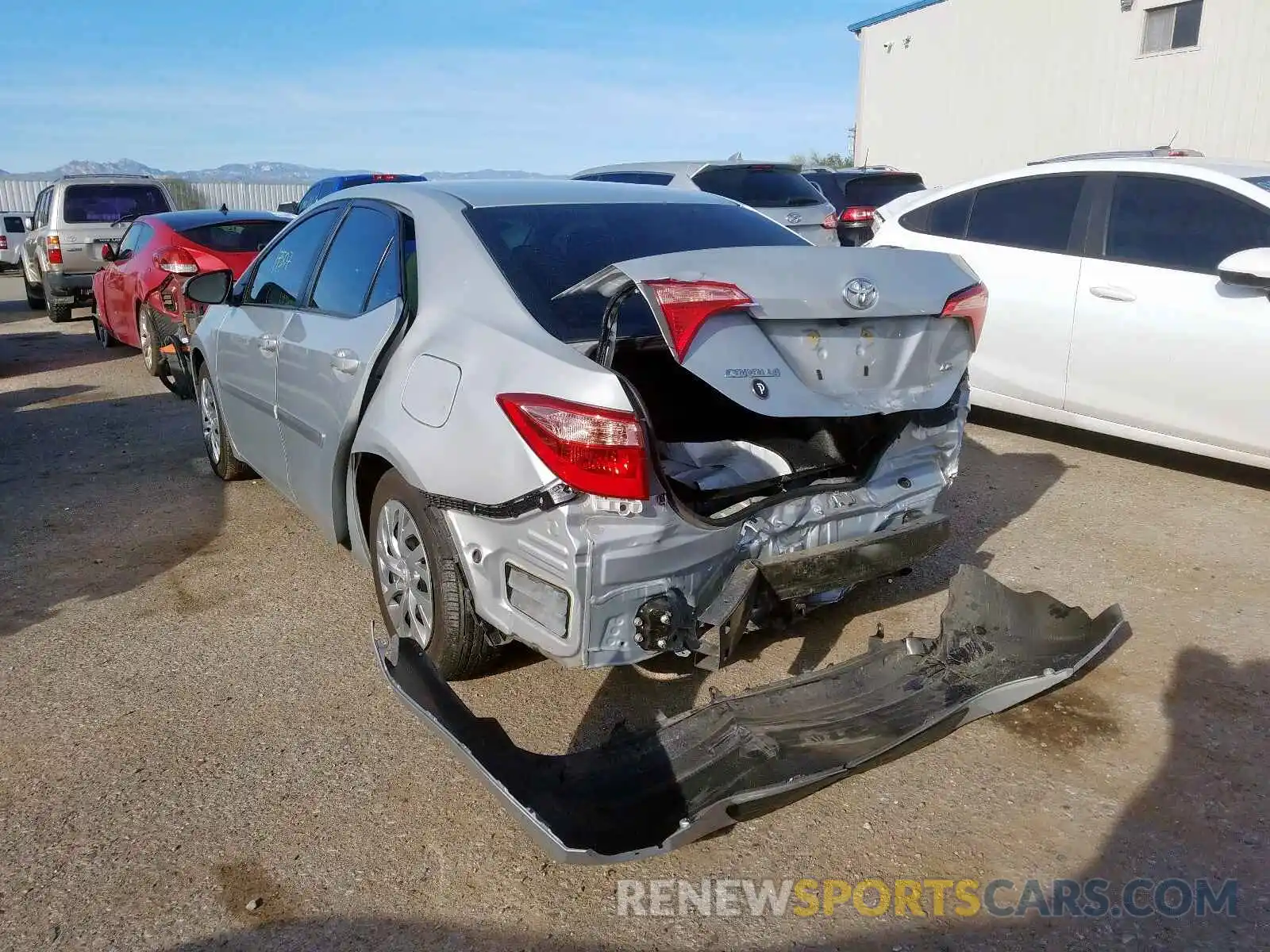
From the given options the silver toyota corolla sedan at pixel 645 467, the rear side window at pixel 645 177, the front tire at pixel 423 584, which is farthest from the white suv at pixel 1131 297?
the rear side window at pixel 645 177

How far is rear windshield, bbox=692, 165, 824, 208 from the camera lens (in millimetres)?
11320

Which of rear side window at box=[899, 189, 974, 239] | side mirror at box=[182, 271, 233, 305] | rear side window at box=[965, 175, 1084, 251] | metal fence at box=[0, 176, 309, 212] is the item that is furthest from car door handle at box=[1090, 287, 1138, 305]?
metal fence at box=[0, 176, 309, 212]

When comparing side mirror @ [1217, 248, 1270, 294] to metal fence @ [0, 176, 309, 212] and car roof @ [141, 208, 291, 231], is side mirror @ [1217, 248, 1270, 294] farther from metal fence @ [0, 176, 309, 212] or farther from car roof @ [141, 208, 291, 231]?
metal fence @ [0, 176, 309, 212]

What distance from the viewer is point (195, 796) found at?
9.78 feet

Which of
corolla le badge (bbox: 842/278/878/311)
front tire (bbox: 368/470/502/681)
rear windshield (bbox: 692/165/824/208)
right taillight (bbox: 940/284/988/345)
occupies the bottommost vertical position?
front tire (bbox: 368/470/502/681)

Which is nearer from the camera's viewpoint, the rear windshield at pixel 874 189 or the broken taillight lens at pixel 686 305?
the broken taillight lens at pixel 686 305

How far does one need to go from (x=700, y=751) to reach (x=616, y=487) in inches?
32.2

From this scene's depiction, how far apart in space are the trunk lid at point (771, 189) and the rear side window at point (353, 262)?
7556mm

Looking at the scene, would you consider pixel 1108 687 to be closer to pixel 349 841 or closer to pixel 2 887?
pixel 349 841

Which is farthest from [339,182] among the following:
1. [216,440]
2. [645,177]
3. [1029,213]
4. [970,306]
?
[970,306]

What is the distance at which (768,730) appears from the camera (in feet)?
9.91

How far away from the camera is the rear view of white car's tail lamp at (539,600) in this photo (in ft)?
9.22

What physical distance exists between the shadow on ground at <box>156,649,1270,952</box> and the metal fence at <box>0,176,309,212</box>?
110 feet

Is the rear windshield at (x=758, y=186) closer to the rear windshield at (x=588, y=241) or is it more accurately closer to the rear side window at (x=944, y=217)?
the rear side window at (x=944, y=217)
